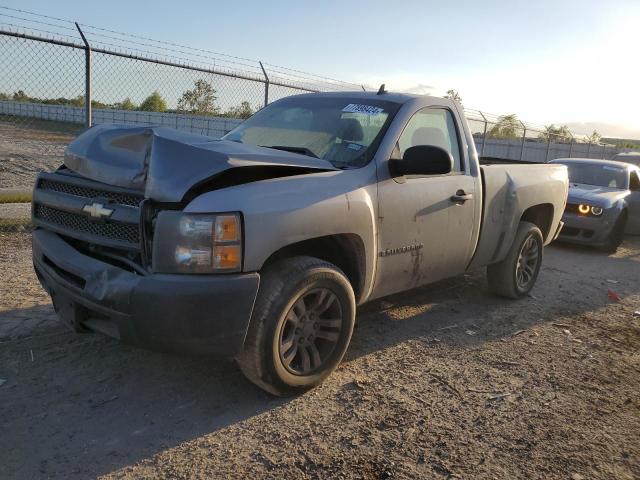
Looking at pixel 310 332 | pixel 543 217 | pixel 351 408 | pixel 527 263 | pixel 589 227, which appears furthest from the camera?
pixel 589 227

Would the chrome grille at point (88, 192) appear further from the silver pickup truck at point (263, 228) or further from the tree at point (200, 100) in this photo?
the tree at point (200, 100)

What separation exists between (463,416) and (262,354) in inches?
49.3

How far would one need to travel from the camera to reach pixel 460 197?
14.3 ft

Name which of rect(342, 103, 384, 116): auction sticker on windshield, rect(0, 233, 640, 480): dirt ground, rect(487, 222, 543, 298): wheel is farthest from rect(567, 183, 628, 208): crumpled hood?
rect(342, 103, 384, 116): auction sticker on windshield

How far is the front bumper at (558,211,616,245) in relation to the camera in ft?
28.7

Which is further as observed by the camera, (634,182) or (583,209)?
(634,182)

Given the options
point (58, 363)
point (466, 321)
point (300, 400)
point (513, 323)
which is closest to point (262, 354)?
point (300, 400)

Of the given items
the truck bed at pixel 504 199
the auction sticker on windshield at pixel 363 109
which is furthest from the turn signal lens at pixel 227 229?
the truck bed at pixel 504 199

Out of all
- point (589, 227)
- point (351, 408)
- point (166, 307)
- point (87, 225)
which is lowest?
point (351, 408)

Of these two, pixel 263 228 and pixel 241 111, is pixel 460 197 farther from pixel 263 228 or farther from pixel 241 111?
pixel 241 111

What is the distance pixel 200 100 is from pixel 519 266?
8.35 meters

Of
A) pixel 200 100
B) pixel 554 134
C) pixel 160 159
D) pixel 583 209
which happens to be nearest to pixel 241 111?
pixel 200 100

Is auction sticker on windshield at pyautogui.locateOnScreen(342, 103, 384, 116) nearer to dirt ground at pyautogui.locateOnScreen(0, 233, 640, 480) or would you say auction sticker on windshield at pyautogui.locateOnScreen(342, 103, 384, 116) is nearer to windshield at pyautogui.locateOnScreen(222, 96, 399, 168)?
windshield at pyautogui.locateOnScreen(222, 96, 399, 168)

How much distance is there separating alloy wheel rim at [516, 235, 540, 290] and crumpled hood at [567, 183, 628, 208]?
3726 millimetres
